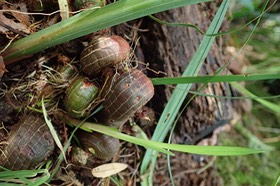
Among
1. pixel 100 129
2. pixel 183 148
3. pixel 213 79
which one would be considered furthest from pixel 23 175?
pixel 213 79

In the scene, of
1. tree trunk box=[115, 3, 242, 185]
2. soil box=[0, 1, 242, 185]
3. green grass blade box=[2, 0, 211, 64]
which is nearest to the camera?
green grass blade box=[2, 0, 211, 64]

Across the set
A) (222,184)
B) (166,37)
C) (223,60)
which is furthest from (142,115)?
(222,184)

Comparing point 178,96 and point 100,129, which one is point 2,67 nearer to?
point 100,129

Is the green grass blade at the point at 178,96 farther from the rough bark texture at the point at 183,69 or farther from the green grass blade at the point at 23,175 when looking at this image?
the green grass blade at the point at 23,175

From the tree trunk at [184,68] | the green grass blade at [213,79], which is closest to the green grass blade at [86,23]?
the green grass blade at [213,79]

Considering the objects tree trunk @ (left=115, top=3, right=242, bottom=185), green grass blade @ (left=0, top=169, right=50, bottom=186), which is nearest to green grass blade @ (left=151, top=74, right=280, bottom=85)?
tree trunk @ (left=115, top=3, right=242, bottom=185)

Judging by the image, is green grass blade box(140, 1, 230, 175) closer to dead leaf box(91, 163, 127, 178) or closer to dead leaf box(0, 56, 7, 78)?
dead leaf box(91, 163, 127, 178)
